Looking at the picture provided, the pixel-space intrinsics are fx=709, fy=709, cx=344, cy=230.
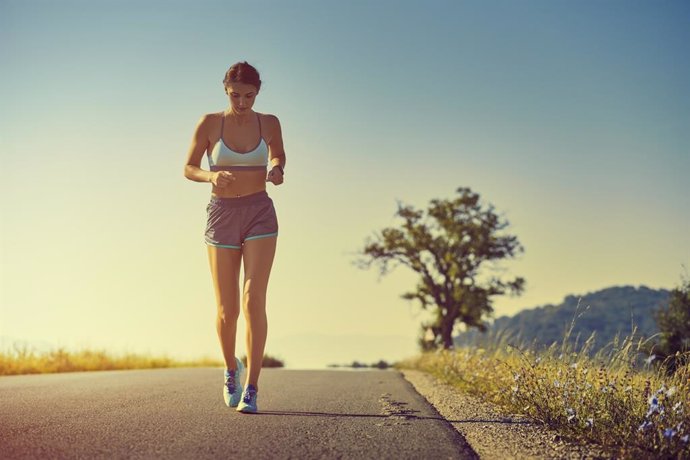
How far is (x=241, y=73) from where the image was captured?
546 cm

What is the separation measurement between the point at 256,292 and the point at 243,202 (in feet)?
2.36

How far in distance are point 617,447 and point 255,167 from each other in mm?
3250

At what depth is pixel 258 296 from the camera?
5.63 m

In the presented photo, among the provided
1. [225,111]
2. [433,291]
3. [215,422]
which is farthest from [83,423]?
[433,291]

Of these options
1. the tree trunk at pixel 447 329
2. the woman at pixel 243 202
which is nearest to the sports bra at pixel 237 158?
the woman at pixel 243 202

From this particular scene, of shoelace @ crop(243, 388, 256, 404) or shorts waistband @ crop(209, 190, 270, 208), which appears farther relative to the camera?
shorts waistband @ crop(209, 190, 270, 208)

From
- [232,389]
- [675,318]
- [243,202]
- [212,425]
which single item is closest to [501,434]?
[212,425]

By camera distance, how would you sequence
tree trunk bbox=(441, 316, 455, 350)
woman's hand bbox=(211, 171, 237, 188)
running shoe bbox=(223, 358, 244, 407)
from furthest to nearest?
tree trunk bbox=(441, 316, 455, 350) → running shoe bbox=(223, 358, 244, 407) → woman's hand bbox=(211, 171, 237, 188)

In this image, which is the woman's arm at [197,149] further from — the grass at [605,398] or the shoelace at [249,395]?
the grass at [605,398]

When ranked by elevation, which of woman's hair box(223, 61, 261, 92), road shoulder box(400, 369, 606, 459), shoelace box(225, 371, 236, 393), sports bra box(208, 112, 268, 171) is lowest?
road shoulder box(400, 369, 606, 459)

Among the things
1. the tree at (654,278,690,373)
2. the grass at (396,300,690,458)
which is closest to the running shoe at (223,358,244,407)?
the grass at (396,300,690,458)

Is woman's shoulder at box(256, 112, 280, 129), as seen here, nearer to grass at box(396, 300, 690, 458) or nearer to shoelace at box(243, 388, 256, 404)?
shoelace at box(243, 388, 256, 404)

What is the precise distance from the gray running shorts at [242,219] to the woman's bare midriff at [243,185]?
0.11ft

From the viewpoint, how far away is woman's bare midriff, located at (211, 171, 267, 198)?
Answer: 18.3 feet
